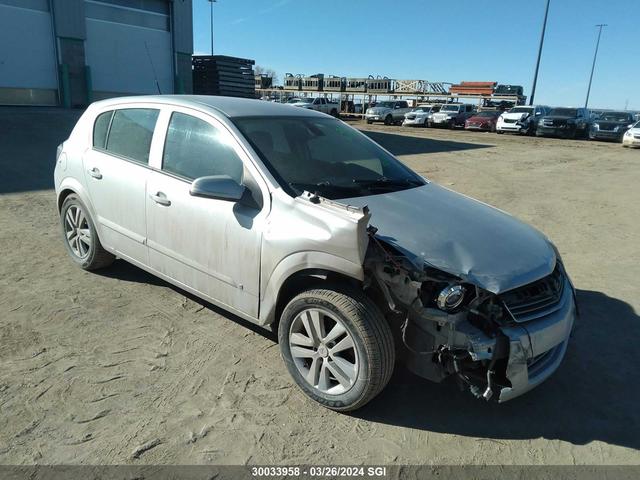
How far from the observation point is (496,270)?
268cm

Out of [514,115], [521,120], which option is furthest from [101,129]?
[514,115]

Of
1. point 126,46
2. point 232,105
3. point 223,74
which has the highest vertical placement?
point 126,46

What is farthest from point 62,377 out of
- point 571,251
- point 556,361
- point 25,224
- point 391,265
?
point 571,251

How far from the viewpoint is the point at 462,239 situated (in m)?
2.91

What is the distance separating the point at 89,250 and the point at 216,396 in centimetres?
241

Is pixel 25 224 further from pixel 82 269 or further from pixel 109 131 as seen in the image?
pixel 109 131

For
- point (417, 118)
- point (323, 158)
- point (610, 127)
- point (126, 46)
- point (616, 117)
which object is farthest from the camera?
point (417, 118)

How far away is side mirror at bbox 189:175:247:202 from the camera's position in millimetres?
2973

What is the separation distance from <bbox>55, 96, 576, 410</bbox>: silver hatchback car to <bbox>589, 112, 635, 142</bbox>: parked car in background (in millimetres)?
25941

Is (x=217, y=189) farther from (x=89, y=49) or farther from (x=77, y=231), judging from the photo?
(x=89, y=49)

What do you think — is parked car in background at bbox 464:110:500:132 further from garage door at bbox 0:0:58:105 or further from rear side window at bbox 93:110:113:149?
rear side window at bbox 93:110:113:149

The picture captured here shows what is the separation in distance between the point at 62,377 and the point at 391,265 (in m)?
2.19

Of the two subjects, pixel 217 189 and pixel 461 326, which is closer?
pixel 461 326

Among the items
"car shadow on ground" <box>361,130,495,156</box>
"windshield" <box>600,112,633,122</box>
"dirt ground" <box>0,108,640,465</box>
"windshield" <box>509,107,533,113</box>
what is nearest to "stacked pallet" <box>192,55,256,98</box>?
"car shadow on ground" <box>361,130,495,156</box>
